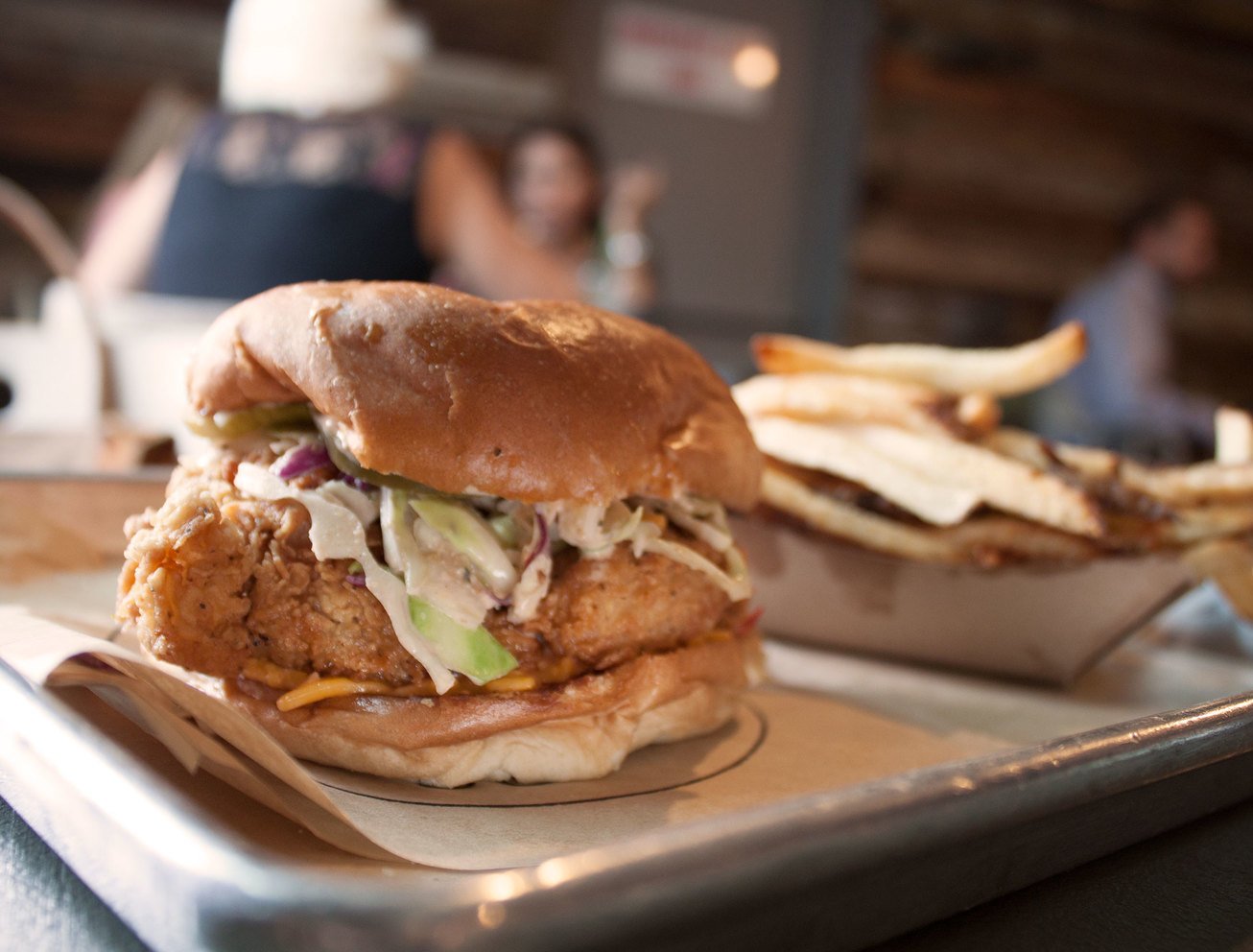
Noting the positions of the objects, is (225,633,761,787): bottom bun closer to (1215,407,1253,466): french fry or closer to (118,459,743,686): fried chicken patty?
(118,459,743,686): fried chicken patty

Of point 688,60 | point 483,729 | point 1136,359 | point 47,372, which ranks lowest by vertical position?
point 1136,359

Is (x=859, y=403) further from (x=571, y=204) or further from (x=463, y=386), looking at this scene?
(x=571, y=204)

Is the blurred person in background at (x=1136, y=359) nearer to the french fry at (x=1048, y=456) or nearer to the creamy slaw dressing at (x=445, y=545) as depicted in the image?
the french fry at (x=1048, y=456)

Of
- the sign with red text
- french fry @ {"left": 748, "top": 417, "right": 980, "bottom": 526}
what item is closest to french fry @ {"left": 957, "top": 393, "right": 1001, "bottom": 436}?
french fry @ {"left": 748, "top": 417, "right": 980, "bottom": 526}

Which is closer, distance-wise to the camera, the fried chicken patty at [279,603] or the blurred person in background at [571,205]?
the fried chicken patty at [279,603]

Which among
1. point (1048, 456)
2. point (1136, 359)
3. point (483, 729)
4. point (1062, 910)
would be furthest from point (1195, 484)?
point (1136, 359)

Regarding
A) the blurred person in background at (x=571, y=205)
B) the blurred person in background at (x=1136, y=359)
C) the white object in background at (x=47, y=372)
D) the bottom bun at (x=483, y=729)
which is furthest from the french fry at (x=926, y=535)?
the blurred person in background at (x=1136, y=359)

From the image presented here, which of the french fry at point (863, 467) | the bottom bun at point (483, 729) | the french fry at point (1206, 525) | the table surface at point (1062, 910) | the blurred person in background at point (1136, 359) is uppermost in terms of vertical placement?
the french fry at point (863, 467)
